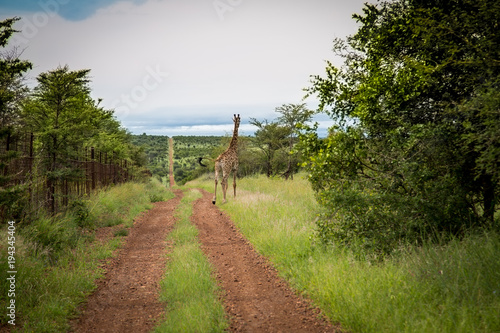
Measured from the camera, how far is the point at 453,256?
4660 millimetres

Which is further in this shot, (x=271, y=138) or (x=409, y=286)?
(x=271, y=138)

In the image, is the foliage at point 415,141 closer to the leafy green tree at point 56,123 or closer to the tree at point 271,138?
the leafy green tree at point 56,123

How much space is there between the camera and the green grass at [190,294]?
13.8ft

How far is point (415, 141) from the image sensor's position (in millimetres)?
5738

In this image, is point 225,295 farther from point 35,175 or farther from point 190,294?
point 35,175

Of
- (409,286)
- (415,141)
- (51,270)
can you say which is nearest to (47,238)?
(51,270)

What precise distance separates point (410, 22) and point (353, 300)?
548 centimetres

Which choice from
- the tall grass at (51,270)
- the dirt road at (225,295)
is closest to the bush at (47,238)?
the tall grass at (51,270)

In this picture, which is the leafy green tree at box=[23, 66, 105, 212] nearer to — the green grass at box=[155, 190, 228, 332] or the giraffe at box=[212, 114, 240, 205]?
the green grass at box=[155, 190, 228, 332]

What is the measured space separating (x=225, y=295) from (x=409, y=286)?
284 cm

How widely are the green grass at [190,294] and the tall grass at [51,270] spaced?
1394 millimetres

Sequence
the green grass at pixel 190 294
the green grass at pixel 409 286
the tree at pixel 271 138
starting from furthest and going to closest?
the tree at pixel 271 138 → the green grass at pixel 190 294 → the green grass at pixel 409 286

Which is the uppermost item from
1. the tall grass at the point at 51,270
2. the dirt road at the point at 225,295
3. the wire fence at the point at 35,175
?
the wire fence at the point at 35,175

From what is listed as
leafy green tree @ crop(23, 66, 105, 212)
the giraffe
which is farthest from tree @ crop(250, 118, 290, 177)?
leafy green tree @ crop(23, 66, 105, 212)
